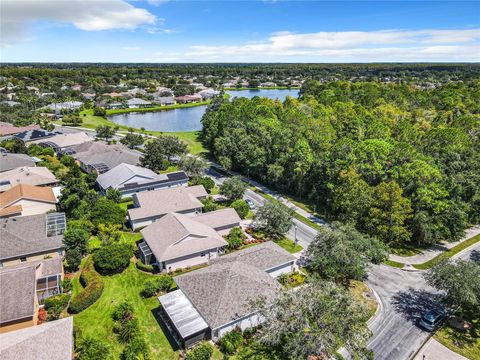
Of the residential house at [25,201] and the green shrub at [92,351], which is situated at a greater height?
the residential house at [25,201]

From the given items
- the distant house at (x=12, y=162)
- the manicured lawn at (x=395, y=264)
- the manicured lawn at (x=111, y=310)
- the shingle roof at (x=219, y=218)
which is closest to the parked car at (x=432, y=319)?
the manicured lawn at (x=395, y=264)

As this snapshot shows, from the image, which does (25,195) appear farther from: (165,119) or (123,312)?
(165,119)

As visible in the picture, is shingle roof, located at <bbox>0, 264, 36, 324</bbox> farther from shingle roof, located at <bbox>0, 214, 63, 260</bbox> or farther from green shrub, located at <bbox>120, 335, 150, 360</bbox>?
green shrub, located at <bbox>120, 335, 150, 360</bbox>

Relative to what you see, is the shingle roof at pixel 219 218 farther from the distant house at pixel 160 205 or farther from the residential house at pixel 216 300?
the residential house at pixel 216 300

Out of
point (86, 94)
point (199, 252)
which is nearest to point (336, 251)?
point (199, 252)

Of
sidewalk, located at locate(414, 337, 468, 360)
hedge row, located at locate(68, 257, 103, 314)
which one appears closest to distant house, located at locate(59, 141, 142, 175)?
hedge row, located at locate(68, 257, 103, 314)
